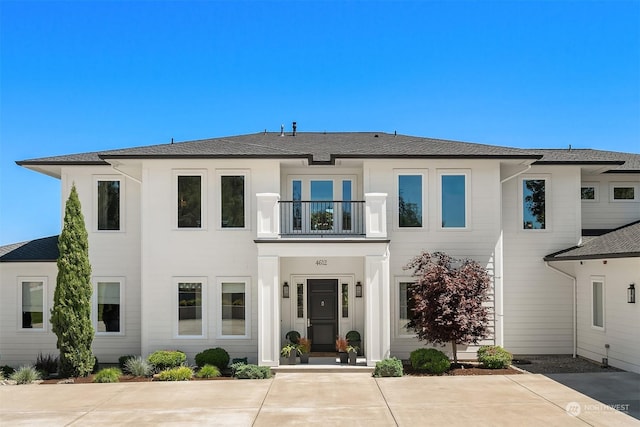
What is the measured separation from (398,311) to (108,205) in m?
8.94

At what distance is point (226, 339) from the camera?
15109 millimetres

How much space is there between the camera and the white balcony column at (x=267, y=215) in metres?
14.3

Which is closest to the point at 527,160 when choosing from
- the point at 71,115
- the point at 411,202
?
the point at 411,202

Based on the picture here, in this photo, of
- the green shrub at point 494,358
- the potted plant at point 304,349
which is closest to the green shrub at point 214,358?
the potted plant at point 304,349

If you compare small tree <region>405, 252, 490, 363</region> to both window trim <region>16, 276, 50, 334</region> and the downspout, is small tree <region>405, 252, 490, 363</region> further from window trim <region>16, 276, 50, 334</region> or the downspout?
window trim <region>16, 276, 50, 334</region>

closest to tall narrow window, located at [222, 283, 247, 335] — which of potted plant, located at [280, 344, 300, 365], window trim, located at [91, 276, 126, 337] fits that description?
potted plant, located at [280, 344, 300, 365]

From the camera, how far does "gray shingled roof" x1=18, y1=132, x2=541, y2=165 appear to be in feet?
48.4

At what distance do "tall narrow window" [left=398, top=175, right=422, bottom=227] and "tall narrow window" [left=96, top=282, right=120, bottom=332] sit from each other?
27.7ft

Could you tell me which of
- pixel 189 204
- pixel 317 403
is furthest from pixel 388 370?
pixel 189 204

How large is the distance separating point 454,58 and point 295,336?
993cm

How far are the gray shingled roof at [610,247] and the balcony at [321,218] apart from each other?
17.2 feet

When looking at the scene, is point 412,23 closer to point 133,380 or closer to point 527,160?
point 527,160

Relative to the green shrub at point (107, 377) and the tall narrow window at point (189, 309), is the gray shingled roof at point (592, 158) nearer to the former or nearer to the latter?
the tall narrow window at point (189, 309)

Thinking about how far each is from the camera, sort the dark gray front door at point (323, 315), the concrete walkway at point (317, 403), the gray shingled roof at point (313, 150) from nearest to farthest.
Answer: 1. the concrete walkway at point (317, 403)
2. the gray shingled roof at point (313, 150)
3. the dark gray front door at point (323, 315)
